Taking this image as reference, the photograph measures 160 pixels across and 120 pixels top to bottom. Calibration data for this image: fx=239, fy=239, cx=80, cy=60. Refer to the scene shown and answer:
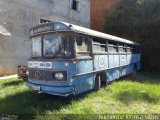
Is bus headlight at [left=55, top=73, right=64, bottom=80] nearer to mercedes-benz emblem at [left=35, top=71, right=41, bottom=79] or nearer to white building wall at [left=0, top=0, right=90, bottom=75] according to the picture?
mercedes-benz emblem at [left=35, top=71, right=41, bottom=79]

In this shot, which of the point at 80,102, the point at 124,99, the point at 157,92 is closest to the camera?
the point at 80,102

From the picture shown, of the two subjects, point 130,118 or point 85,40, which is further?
point 85,40

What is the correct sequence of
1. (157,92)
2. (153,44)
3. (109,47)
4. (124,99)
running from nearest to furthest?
(124,99) → (157,92) → (109,47) → (153,44)

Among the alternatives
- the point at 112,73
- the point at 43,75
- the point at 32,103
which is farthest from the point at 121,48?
the point at 32,103

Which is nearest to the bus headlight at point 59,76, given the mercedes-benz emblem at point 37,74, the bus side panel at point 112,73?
the mercedes-benz emblem at point 37,74

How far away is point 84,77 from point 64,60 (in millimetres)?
1116

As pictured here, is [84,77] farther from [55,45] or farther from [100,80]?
[100,80]

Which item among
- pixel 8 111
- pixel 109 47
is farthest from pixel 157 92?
pixel 8 111

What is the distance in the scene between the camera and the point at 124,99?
315 inches

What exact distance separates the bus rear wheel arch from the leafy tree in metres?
9.60

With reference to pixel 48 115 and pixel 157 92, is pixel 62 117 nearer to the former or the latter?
pixel 48 115

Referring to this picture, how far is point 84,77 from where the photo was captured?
25.3 ft

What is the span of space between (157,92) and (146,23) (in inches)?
436

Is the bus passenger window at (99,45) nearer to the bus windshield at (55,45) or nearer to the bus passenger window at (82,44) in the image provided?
the bus passenger window at (82,44)
